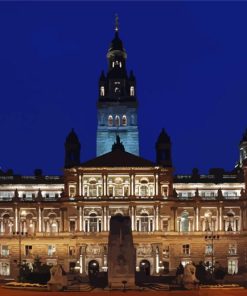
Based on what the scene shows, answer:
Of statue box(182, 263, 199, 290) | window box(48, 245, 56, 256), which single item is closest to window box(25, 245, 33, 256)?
window box(48, 245, 56, 256)

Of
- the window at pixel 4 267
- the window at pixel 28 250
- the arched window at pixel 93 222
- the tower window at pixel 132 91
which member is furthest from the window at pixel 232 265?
the tower window at pixel 132 91

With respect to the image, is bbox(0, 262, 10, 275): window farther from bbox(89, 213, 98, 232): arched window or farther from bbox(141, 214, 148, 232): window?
bbox(141, 214, 148, 232): window

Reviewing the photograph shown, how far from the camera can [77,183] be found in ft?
436

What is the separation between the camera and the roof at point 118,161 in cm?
13238

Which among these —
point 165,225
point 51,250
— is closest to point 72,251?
point 51,250

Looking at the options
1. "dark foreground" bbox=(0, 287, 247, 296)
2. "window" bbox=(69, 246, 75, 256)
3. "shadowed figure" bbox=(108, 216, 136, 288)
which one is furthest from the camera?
"window" bbox=(69, 246, 75, 256)

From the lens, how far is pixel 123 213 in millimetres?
A: 132625

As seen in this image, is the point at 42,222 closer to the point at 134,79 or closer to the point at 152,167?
the point at 152,167

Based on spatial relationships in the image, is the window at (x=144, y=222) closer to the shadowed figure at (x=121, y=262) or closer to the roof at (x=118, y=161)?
the roof at (x=118, y=161)

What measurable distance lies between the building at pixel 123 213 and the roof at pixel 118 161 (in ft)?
0.55

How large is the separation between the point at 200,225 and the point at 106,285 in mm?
52092

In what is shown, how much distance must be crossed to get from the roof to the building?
17 cm


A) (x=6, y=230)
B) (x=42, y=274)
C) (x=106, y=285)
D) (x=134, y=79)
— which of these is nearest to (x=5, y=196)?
(x=6, y=230)

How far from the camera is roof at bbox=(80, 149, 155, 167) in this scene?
13238 centimetres
